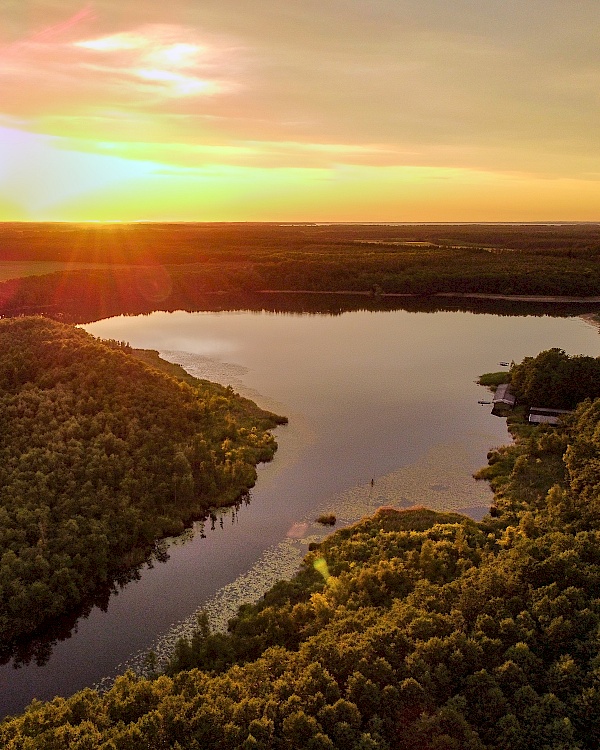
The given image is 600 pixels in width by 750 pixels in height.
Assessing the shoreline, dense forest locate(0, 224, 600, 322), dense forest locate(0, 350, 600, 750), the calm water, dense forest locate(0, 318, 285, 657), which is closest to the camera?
dense forest locate(0, 350, 600, 750)

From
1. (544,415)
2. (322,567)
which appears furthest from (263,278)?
(322,567)

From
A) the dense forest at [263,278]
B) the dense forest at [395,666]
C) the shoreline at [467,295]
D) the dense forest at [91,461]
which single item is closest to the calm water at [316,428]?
the dense forest at [91,461]

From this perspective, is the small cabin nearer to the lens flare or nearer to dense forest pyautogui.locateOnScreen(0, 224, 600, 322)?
the lens flare

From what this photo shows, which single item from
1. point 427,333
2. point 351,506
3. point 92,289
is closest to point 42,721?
point 351,506

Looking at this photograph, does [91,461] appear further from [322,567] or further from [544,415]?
[544,415]

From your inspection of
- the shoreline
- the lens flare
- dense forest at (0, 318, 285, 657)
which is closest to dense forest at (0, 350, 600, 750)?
the lens flare
